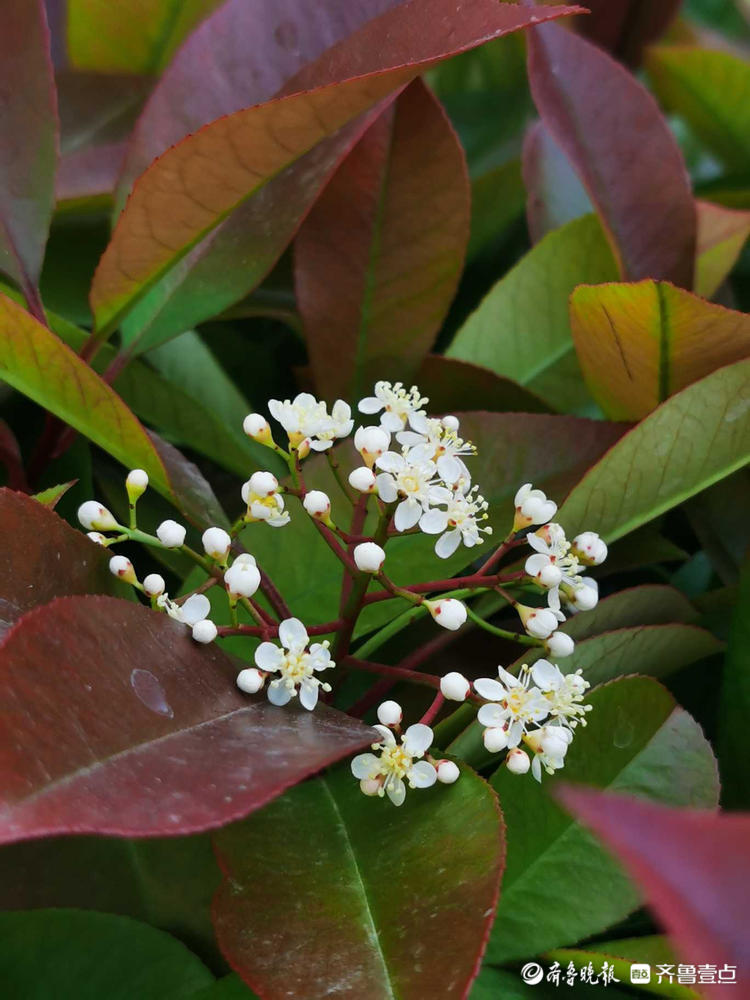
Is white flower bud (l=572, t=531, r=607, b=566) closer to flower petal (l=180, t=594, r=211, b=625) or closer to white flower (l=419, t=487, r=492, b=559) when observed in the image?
white flower (l=419, t=487, r=492, b=559)

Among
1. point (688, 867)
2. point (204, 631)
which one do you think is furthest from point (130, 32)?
point (688, 867)

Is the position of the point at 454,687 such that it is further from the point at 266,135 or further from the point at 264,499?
the point at 266,135

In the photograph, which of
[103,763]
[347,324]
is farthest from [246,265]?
[103,763]

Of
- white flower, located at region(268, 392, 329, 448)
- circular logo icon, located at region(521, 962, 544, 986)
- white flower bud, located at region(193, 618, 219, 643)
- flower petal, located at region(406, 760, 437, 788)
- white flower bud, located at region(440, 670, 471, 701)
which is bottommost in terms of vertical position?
circular logo icon, located at region(521, 962, 544, 986)

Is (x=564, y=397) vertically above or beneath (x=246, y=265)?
beneath

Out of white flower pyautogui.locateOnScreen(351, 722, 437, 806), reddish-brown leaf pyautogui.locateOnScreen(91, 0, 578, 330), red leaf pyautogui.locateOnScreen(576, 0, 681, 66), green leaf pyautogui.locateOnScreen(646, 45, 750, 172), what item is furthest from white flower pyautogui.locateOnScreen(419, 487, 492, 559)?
red leaf pyautogui.locateOnScreen(576, 0, 681, 66)

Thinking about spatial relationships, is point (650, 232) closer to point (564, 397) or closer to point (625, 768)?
point (564, 397)
